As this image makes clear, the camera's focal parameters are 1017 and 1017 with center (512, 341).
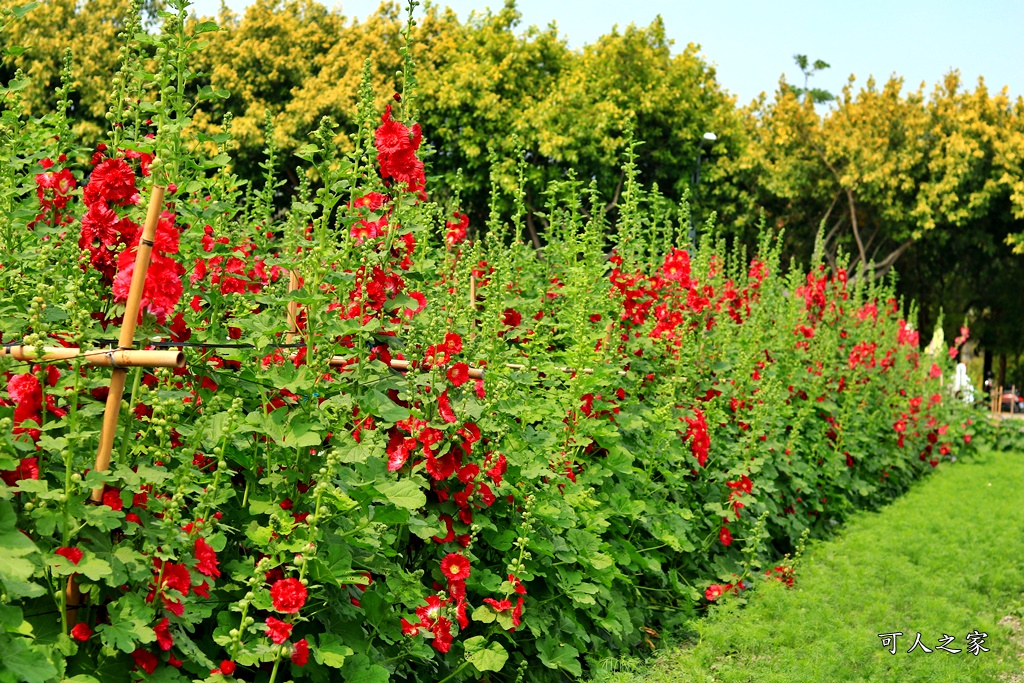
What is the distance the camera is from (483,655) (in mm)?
3607

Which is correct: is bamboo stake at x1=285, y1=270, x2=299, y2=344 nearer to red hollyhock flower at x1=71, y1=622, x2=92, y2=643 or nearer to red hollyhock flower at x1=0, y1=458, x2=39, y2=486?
red hollyhock flower at x1=0, y1=458, x2=39, y2=486

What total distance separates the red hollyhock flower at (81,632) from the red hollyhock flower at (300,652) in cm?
53

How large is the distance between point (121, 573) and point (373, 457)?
1069mm

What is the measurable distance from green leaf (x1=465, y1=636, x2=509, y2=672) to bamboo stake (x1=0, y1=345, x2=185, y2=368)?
162cm

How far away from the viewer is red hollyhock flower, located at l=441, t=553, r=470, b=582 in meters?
3.59

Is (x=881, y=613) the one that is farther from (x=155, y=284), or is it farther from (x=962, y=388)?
(x=962, y=388)

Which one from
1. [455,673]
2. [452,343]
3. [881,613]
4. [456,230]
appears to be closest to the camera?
[455,673]

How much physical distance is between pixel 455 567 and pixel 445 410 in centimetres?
56

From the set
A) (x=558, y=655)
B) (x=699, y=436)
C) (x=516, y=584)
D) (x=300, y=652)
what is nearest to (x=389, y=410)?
(x=300, y=652)

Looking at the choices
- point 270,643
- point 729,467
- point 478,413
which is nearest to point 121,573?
point 270,643

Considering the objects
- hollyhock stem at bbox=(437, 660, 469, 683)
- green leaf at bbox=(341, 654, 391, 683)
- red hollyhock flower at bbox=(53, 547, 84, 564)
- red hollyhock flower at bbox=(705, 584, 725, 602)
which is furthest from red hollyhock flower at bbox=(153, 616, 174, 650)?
red hollyhock flower at bbox=(705, 584, 725, 602)

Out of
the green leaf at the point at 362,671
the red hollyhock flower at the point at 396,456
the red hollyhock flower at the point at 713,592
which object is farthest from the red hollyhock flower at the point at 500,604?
the red hollyhock flower at the point at 713,592

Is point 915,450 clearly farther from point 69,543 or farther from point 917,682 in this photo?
point 69,543

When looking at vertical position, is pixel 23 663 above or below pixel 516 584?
above
